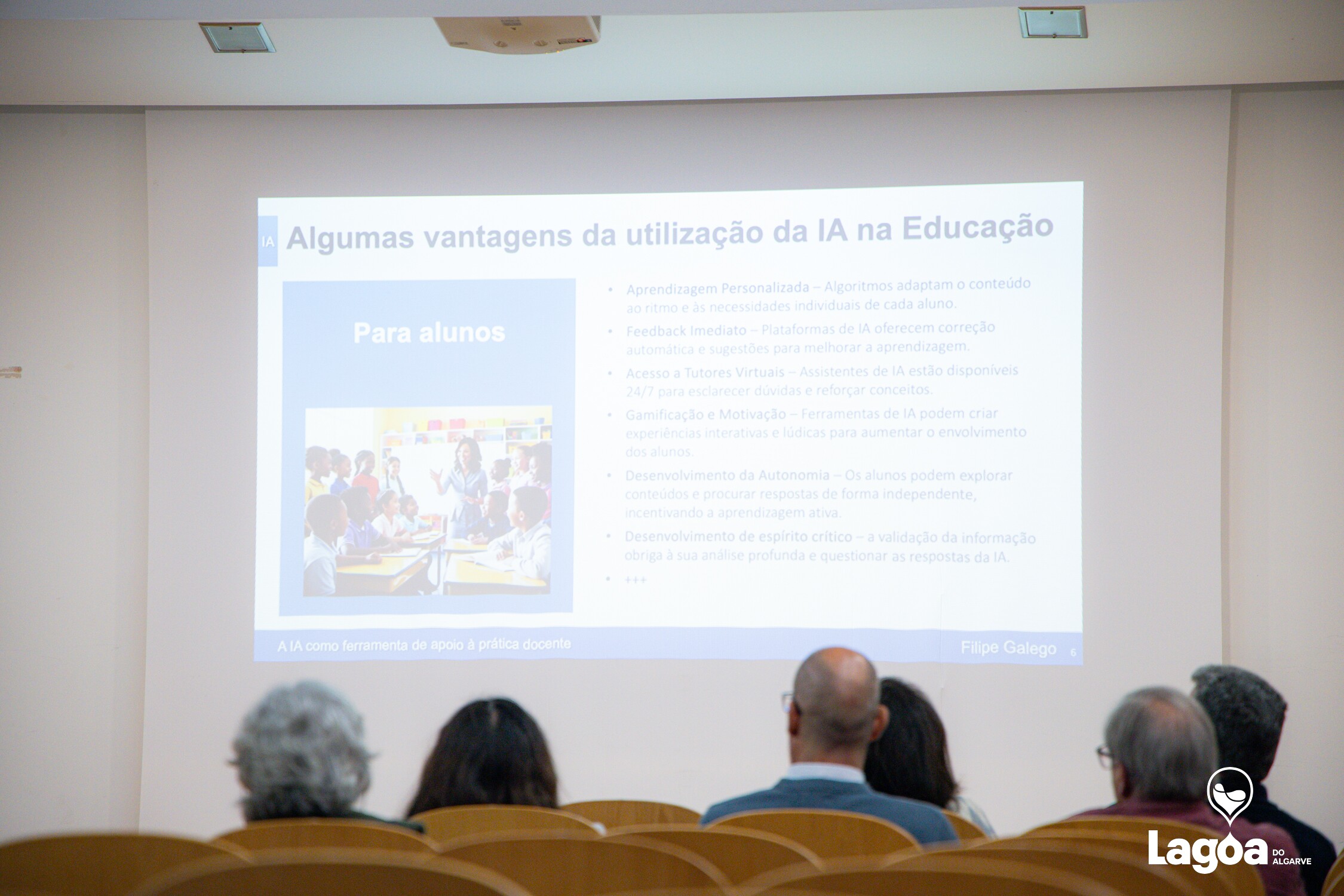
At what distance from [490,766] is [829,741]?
714 mm

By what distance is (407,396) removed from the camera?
427 centimetres

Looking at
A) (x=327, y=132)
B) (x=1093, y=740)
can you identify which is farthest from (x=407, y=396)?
(x=1093, y=740)

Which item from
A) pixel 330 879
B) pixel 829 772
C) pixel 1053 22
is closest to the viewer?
pixel 330 879

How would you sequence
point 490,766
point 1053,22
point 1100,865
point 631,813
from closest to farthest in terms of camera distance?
1. point 1100,865
2. point 490,766
3. point 631,813
4. point 1053,22

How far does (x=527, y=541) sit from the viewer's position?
13.8 ft

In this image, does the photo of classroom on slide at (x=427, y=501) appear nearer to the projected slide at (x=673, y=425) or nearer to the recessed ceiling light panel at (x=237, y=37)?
the projected slide at (x=673, y=425)

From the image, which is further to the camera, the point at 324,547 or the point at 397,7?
the point at 324,547

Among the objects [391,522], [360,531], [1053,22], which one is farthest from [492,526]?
[1053,22]

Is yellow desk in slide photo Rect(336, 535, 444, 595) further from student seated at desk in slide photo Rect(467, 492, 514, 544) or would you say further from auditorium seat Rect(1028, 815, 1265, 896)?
auditorium seat Rect(1028, 815, 1265, 896)

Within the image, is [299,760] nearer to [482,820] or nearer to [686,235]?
[482,820]

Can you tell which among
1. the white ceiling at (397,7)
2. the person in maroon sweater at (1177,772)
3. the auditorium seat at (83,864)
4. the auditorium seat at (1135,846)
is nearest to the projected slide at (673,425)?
the white ceiling at (397,7)

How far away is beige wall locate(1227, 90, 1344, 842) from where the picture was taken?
4094 millimetres

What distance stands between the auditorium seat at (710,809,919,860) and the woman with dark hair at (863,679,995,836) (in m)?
0.71

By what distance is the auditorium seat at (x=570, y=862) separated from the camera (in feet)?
4.45
